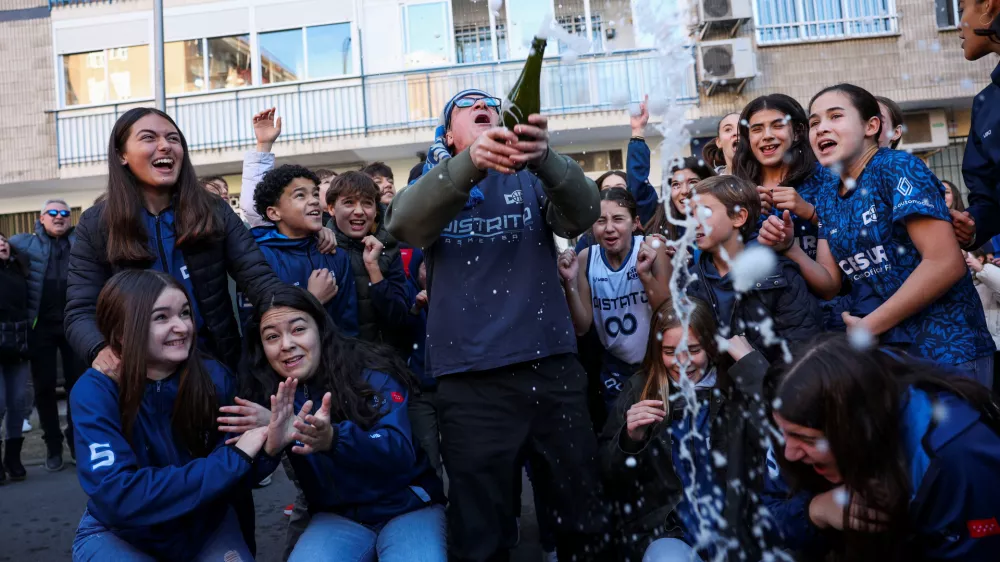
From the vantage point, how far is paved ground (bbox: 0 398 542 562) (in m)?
4.44

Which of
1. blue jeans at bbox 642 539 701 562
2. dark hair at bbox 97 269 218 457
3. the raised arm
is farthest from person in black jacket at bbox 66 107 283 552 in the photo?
blue jeans at bbox 642 539 701 562

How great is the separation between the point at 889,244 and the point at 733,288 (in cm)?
62

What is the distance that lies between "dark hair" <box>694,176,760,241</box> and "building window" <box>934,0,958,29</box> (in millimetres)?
12067

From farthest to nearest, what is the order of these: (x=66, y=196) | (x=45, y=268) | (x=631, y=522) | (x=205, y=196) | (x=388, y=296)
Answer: (x=66, y=196) → (x=45, y=268) → (x=388, y=296) → (x=205, y=196) → (x=631, y=522)

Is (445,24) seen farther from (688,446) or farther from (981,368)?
(981,368)

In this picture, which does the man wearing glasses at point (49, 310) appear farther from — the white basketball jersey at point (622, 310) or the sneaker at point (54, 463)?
the white basketball jersey at point (622, 310)

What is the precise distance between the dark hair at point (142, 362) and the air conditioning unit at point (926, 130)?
13.4m

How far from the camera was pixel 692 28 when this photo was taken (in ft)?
44.0

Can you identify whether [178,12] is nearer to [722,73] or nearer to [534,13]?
[534,13]

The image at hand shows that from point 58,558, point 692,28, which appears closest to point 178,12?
point 692,28

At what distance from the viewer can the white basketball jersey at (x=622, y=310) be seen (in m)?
3.87

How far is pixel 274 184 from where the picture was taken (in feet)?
14.3

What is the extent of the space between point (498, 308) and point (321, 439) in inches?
31.0

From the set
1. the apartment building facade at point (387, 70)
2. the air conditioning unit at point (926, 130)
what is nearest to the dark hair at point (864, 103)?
the apartment building facade at point (387, 70)
